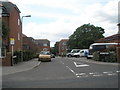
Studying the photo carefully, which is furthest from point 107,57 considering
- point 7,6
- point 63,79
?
point 63,79

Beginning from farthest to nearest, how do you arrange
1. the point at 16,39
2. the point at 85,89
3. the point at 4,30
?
the point at 16,39 < the point at 4,30 < the point at 85,89

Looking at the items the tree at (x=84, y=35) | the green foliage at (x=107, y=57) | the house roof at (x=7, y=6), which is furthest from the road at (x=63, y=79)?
the tree at (x=84, y=35)

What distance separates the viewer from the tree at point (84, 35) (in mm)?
88438

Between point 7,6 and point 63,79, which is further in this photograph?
point 7,6

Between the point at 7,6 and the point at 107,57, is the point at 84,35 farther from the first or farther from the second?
the point at 107,57

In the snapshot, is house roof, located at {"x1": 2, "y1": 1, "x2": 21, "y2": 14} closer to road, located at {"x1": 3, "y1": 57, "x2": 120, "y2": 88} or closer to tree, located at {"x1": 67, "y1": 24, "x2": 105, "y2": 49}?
road, located at {"x1": 3, "y1": 57, "x2": 120, "y2": 88}

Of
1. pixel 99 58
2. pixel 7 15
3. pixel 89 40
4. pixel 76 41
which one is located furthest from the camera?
pixel 76 41

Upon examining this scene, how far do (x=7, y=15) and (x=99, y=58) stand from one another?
16.8 metres

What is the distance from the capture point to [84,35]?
92.2 m

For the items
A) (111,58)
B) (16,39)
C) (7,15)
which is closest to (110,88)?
(111,58)

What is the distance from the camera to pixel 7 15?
42.3 meters

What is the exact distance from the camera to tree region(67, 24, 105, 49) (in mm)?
88438

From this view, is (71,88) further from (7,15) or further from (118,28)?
(118,28)

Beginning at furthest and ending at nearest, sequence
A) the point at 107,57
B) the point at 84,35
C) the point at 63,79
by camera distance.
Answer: the point at 84,35 < the point at 107,57 < the point at 63,79
